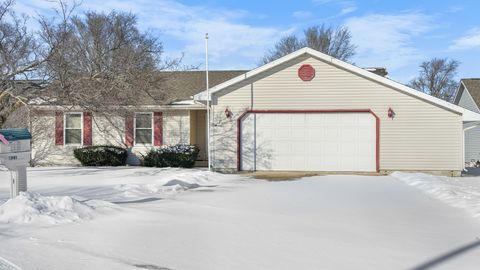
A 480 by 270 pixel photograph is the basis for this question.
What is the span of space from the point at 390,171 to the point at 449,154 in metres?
2.09

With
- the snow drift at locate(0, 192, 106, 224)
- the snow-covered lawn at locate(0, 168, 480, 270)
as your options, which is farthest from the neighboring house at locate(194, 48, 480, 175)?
the snow drift at locate(0, 192, 106, 224)

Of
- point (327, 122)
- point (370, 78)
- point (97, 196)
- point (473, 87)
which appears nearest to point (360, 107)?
point (370, 78)

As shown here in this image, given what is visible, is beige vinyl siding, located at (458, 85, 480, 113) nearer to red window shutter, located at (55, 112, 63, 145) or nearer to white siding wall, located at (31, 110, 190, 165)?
white siding wall, located at (31, 110, 190, 165)

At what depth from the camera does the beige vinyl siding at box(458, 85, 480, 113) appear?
31398mm

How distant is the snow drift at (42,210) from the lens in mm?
7395

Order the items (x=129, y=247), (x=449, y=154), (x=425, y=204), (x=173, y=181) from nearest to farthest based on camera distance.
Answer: (x=129, y=247), (x=425, y=204), (x=173, y=181), (x=449, y=154)

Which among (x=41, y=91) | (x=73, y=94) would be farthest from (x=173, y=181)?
(x=41, y=91)

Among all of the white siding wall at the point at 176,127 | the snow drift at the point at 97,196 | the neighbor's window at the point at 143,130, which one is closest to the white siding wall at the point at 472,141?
the white siding wall at the point at 176,127

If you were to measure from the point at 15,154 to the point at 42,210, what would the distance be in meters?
1.17

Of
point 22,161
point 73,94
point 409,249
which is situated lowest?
point 409,249

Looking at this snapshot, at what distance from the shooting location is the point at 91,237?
6566 mm

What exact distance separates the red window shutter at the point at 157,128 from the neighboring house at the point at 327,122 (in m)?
3.99

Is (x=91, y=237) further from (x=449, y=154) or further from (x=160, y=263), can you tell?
(x=449, y=154)

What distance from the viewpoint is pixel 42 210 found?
7.69 metres
